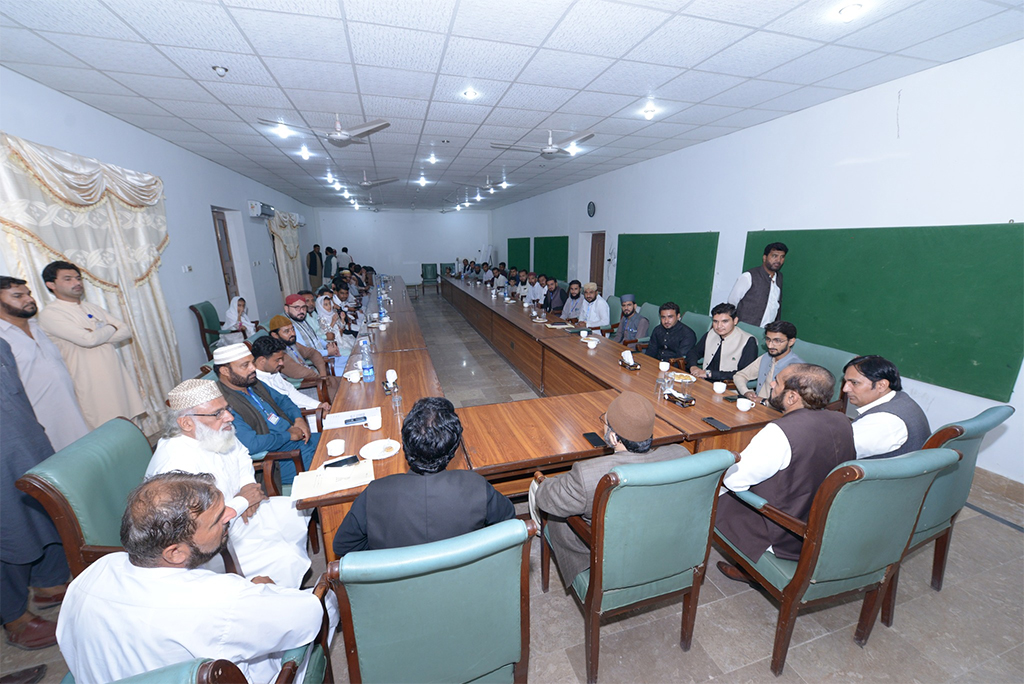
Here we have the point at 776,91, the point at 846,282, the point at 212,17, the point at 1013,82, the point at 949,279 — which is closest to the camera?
the point at 212,17

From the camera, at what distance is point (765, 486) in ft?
5.79

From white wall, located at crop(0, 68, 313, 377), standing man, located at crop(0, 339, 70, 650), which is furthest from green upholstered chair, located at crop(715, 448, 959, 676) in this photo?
white wall, located at crop(0, 68, 313, 377)

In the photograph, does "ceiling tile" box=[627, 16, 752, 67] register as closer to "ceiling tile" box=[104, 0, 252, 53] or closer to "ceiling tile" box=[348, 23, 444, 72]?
"ceiling tile" box=[348, 23, 444, 72]

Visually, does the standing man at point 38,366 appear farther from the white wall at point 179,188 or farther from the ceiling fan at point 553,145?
the ceiling fan at point 553,145

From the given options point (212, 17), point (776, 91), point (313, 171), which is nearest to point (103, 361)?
point (212, 17)

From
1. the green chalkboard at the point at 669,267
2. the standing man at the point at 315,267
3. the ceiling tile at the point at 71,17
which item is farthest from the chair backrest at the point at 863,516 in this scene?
the standing man at the point at 315,267

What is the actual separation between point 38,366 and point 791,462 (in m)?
4.39

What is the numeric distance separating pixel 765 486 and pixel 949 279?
2809mm

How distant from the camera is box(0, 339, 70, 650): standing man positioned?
1792 mm

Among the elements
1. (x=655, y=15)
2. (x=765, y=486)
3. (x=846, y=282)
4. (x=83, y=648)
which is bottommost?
(x=765, y=486)

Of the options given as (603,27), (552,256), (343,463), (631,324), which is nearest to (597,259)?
(552,256)

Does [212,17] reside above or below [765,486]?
above

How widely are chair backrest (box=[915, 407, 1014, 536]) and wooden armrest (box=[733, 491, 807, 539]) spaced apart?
72 centimetres

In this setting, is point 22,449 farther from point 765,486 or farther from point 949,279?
point 949,279
